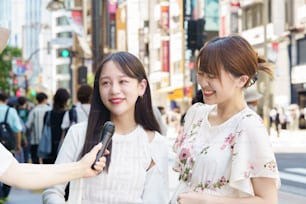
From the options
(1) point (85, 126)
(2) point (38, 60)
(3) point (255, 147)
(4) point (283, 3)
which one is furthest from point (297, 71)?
(2) point (38, 60)

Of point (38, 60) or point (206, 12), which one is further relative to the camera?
point (38, 60)

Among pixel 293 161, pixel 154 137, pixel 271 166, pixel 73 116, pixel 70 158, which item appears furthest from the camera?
pixel 73 116

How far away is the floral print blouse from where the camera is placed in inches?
59.2

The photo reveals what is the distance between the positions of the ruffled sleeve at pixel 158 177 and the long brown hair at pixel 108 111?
65 mm

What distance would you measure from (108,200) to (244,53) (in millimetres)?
530

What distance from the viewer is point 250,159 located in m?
1.51

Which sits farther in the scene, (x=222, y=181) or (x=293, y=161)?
(x=293, y=161)

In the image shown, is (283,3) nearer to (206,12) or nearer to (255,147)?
(255,147)

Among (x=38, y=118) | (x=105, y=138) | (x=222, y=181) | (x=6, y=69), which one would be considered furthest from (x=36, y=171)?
(x=6, y=69)

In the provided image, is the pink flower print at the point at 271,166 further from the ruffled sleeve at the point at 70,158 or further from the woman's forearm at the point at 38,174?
the ruffled sleeve at the point at 70,158

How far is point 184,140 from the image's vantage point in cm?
168

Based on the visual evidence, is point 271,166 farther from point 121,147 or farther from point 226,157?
point 121,147

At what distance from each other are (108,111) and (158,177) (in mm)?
223

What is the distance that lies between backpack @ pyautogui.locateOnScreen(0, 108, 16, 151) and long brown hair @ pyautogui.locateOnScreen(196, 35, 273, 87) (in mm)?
4302
